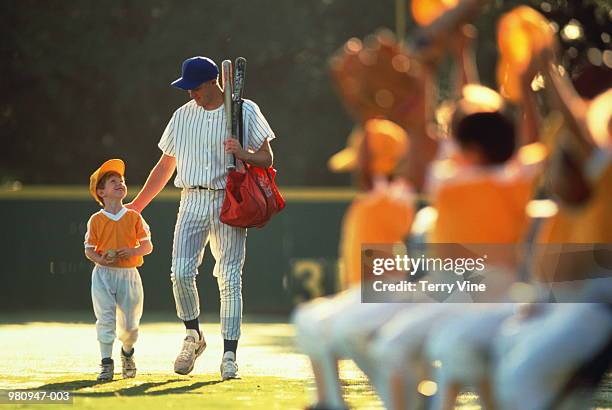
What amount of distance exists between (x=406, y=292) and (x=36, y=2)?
2616 centimetres

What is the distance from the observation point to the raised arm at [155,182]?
10.2m

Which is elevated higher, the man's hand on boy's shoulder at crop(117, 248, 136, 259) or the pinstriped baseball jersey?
the pinstriped baseball jersey

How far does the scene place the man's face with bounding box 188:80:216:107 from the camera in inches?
392

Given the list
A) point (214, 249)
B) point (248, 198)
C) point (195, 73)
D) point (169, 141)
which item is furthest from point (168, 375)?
point (195, 73)

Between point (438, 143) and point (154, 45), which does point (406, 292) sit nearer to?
point (438, 143)

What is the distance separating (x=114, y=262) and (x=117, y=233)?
0.58 ft

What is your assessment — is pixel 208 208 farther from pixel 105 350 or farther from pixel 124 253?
pixel 105 350

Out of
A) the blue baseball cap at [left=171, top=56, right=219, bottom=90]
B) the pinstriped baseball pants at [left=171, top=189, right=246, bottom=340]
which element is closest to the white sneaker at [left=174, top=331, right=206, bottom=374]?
the pinstriped baseball pants at [left=171, top=189, right=246, bottom=340]

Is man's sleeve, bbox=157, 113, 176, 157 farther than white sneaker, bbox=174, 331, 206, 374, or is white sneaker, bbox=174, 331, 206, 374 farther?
man's sleeve, bbox=157, 113, 176, 157

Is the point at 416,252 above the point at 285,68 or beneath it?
beneath

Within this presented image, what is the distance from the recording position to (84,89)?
31750 mm

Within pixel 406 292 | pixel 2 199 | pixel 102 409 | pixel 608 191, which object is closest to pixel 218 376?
pixel 102 409

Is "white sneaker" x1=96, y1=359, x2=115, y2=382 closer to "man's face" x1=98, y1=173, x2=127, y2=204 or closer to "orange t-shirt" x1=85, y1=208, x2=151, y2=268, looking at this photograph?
"orange t-shirt" x1=85, y1=208, x2=151, y2=268

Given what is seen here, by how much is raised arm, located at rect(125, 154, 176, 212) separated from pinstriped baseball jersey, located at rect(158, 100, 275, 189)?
0.21m
